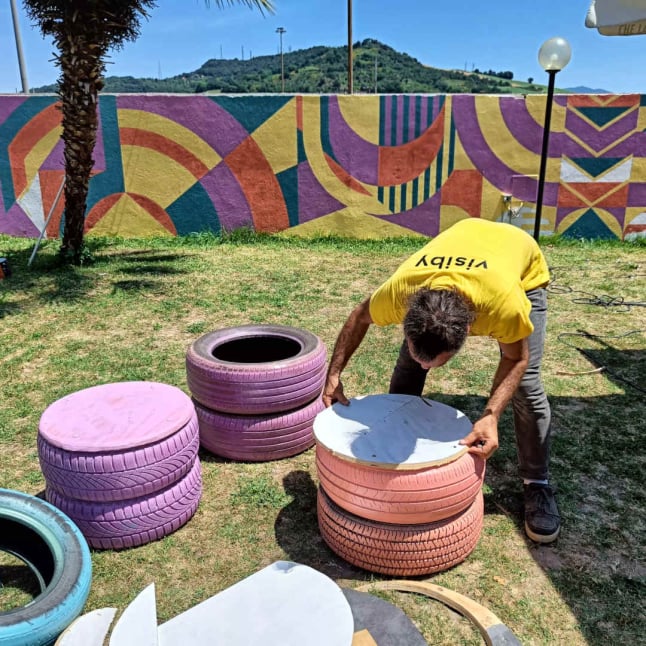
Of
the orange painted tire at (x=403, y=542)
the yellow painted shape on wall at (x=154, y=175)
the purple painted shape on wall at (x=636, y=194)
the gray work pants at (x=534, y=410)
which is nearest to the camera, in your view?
the orange painted tire at (x=403, y=542)

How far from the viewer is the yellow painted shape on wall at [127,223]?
10.6m

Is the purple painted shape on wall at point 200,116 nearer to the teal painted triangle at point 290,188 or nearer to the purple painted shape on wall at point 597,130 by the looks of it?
the teal painted triangle at point 290,188

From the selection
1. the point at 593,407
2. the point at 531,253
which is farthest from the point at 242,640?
the point at 593,407

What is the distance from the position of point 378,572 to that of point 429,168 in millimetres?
8811

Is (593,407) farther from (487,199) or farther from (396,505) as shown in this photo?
(487,199)

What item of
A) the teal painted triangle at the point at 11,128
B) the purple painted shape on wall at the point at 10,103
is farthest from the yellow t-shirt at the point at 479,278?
the purple painted shape on wall at the point at 10,103

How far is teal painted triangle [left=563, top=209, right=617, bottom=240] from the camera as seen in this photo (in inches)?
419

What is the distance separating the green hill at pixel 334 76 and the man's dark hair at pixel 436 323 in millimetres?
91290

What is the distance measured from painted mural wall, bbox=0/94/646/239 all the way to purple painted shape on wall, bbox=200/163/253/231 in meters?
0.02

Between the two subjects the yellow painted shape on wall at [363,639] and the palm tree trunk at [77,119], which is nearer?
the yellow painted shape on wall at [363,639]

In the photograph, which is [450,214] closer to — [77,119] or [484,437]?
[77,119]

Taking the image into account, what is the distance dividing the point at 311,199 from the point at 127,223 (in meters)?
3.32

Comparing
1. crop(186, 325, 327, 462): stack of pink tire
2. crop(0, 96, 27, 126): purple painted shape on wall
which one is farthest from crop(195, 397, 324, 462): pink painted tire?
crop(0, 96, 27, 126): purple painted shape on wall

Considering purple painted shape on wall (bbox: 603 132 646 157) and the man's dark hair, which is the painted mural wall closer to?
purple painted shape on wall (bbox: 603 132 646 157)
